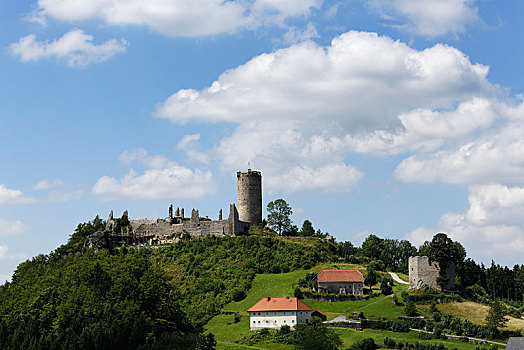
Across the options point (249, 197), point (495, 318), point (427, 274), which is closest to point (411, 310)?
point (495, 318)

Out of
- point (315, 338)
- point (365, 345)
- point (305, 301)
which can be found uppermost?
point (305, 301)

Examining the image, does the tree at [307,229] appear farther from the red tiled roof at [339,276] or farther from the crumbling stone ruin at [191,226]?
the red tiled roof at [339,276]

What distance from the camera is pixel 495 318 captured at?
6738cm

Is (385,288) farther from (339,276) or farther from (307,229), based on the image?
(307,229)

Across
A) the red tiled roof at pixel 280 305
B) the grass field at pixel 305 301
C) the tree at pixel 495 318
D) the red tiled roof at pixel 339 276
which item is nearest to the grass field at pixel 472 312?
the tree at pixel 495 318

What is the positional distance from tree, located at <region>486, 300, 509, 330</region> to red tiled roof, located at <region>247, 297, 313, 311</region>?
19.0 m

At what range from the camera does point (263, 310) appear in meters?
71.5

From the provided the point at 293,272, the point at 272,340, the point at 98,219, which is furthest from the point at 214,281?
the point at 98,219

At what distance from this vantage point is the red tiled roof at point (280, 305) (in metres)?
71.2

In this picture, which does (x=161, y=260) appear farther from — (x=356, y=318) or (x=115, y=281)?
(x=356, y=318)

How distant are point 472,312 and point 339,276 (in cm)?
1693

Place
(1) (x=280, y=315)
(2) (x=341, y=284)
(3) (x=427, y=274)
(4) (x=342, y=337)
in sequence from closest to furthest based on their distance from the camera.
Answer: (4) (x=342, y=337) → (1) (x=280, y=315) → (3) (x=427, y=274) → (2) (x=341, y=284)

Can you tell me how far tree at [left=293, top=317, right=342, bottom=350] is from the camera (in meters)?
59.7

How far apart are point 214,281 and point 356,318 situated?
2498 centimetres
